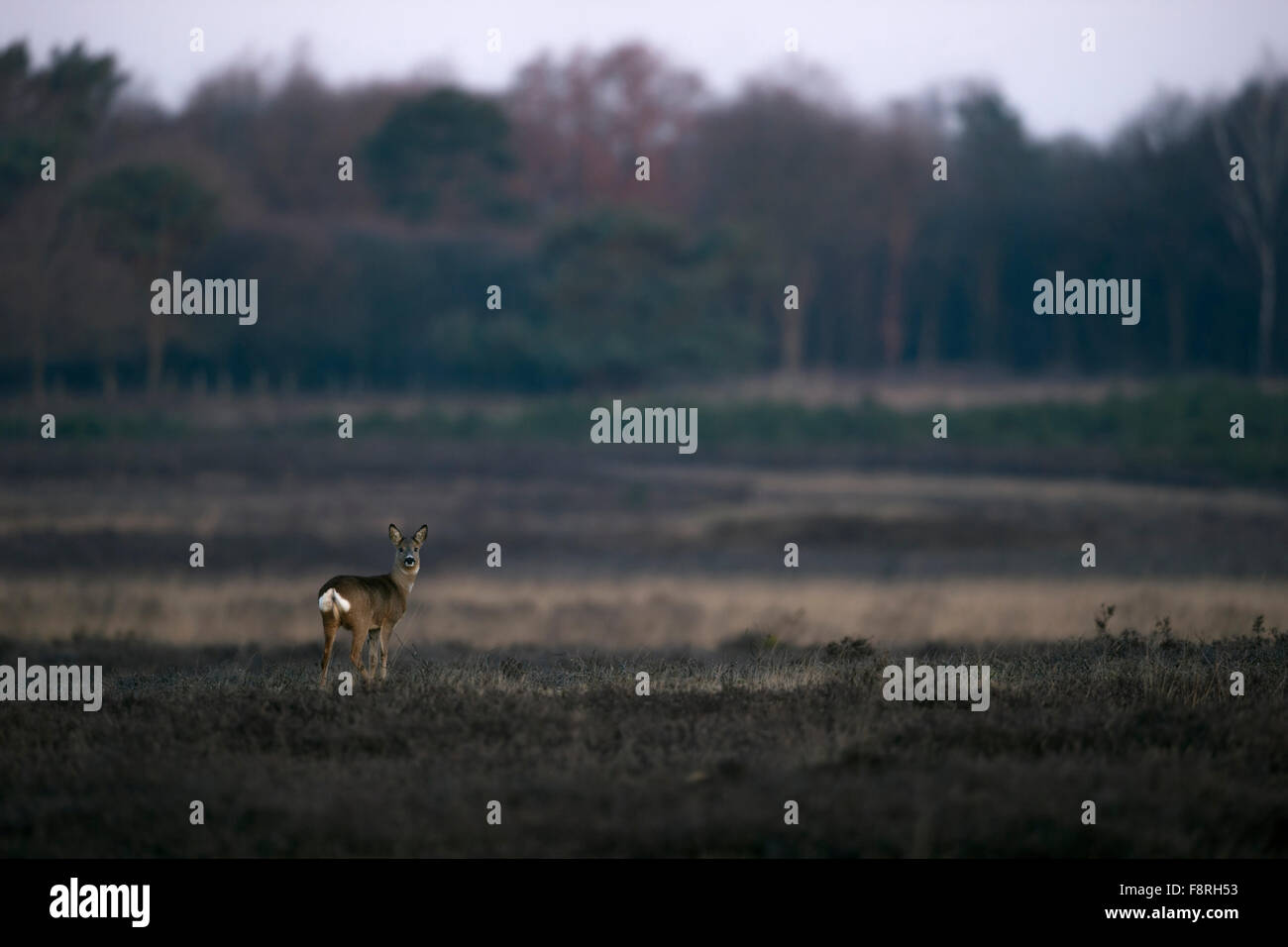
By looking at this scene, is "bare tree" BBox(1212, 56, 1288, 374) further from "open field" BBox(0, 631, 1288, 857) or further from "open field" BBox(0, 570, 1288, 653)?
"open field" BBox(0, 631, 1288, 857)

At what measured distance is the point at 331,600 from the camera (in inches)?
440

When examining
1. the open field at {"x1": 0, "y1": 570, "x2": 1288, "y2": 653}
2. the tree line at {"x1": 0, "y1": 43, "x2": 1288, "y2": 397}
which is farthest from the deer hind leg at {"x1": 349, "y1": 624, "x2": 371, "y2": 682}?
the tree line at {"x1": 0, "y1": 43, "x2": 1288, "y2": 397}

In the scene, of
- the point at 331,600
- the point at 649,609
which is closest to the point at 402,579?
the point at 331,600

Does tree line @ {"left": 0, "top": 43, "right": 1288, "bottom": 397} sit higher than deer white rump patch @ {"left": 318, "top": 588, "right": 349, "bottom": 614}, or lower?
higher

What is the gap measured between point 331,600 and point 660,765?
288cm

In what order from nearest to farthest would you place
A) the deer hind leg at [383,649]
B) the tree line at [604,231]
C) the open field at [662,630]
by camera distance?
the open field at [662,630], the deer hind leg at [383,649], the tree line at [604,231]

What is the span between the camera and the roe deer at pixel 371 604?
11219mm

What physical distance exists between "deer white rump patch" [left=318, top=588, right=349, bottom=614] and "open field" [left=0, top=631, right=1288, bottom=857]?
26.0 inches

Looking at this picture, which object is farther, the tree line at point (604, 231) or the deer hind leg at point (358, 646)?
the tree line at point (604, 231)

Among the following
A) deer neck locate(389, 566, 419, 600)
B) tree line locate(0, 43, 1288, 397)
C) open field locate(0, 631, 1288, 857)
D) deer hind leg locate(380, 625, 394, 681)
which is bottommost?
open field locate(0, 631, 1288, 857)

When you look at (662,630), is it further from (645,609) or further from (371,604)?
(371,604)

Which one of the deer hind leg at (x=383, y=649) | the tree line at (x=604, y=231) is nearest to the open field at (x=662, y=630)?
the deer hind leg at (x=383, y=649)

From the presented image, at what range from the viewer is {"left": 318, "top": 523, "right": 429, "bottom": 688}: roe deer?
11.2 metres

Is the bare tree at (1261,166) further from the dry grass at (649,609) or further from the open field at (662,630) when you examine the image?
the dry grass at (649,609)
